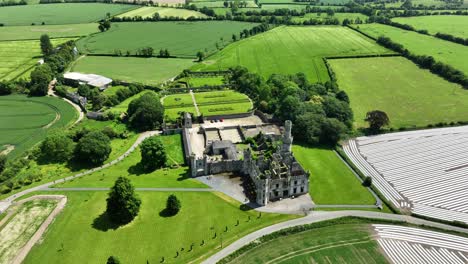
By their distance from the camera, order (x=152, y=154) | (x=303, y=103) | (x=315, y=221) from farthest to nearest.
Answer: (x=303, y=103) < (x=152, y=154) < (x=315, y=221)

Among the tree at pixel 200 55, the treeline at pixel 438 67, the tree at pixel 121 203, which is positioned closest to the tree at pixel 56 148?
the tree at pixel 121 203

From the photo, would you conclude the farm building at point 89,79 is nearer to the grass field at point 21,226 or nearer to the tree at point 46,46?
the tree at point 46,46

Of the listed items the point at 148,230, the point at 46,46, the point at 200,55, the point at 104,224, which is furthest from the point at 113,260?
the point at 46,46

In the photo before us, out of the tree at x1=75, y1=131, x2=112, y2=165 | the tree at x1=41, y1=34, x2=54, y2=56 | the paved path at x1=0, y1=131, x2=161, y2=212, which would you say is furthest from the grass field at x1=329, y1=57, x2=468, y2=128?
the tree at x1=41, y1=34, x2=54, y2=56

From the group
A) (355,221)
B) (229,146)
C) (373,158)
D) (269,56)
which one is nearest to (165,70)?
(269,56)

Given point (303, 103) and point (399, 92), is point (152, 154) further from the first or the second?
point (399, 92)

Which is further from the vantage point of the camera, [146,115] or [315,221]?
[146,115]
